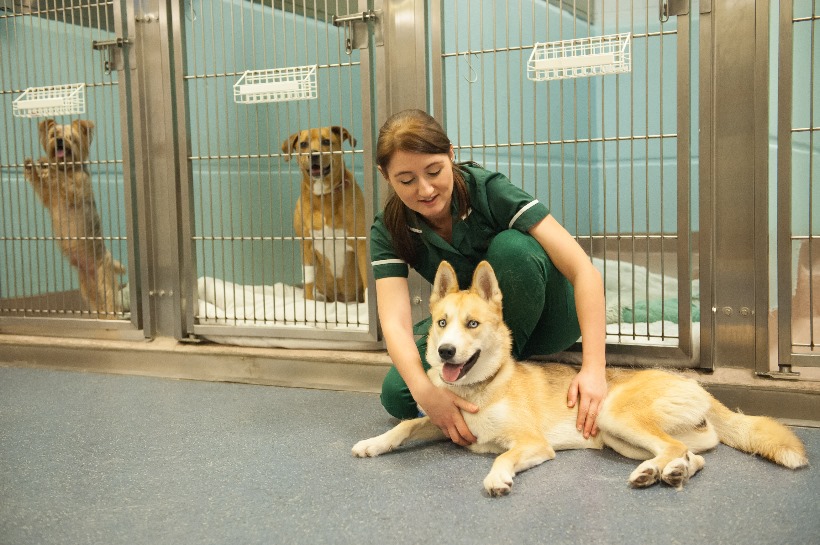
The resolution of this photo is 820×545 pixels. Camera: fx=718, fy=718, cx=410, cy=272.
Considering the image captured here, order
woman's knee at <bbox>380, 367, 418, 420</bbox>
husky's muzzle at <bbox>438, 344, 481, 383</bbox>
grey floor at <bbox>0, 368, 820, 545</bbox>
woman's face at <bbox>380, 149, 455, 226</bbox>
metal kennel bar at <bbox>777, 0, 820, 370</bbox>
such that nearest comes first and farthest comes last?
grey floor at <bbox>0, 368, 820, 545</bbox> → husky's muzzle at <bbox>438, 344, 481, 383</bbox> → woman's face at <bbox>380, 149, 455, 226</bbox> → metal kennel bar at <bbox>777, 0, 820, 370</bbox> → woman's knee at <bbox>380, 367, 418, 420</bbox>

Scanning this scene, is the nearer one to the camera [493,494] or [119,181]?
[493,494]

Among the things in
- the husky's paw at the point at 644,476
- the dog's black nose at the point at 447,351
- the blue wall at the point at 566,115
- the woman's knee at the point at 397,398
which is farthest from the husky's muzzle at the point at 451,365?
the blue wall at the point at 566,115

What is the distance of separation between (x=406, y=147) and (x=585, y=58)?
2.91ft

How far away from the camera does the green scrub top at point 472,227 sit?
2426 mm

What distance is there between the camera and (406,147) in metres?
2.21

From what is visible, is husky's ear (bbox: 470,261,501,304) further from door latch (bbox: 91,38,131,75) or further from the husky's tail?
door latch (bbox: 91,38,131,75)

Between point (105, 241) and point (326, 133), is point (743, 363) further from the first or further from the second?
point (105, 241)

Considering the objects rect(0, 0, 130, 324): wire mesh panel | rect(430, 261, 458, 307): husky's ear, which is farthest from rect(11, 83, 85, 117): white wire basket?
rect(430, 261, 458, 307): husky's ear

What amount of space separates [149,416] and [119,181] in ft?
5.83

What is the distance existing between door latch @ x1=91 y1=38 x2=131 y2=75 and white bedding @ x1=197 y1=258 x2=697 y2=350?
3.70ft

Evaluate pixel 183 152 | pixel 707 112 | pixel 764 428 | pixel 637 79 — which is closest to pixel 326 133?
pixel 183 152

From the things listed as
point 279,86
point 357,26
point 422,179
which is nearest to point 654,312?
point 422,179

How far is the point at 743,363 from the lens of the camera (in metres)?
2.65

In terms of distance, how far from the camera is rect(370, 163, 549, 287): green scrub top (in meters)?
2.43
